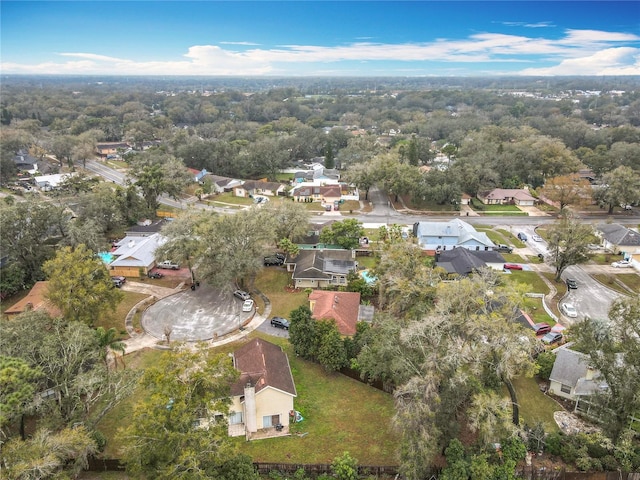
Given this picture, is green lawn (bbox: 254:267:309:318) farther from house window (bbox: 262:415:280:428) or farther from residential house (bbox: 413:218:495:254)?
residential house (bbox: 413:218:495:254)

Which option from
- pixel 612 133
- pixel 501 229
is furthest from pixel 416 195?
pixel 612 133

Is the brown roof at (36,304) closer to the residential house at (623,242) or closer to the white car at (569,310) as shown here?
the white car at (569,310)

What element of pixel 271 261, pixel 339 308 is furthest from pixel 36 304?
pixel 339 308


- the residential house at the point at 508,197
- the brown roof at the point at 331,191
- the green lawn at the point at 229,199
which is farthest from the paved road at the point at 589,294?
the green lawn at the point at 229,199

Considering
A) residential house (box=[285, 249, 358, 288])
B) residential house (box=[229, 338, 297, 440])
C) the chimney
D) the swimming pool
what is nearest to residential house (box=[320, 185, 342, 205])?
residential house (box=[285, 249, 358, 288])

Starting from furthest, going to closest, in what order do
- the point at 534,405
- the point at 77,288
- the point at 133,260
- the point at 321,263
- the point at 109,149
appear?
the point at 109,149
the point at 133,260
the point at 321,263
the point at 77,288
the point at 534,405

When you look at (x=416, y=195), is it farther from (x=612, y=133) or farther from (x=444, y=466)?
(x=612, y=133)

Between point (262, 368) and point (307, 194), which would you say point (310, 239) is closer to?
point (307, 194)
